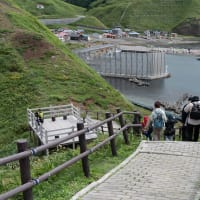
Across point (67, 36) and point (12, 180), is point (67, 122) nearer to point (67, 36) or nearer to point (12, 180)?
point (12, 180)

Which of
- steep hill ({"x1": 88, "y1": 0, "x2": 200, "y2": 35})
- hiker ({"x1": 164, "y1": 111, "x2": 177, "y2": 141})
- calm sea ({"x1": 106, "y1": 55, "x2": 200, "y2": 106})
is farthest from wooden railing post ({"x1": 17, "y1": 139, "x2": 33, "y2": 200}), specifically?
steep hill ({"x1": 88, "y1": 0, "x2": 200, "y2": 35})

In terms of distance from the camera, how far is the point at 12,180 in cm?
823

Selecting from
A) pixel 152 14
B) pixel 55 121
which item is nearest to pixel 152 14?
pixel 152 14

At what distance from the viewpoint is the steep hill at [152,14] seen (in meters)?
172

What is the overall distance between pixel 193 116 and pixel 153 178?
5038mm

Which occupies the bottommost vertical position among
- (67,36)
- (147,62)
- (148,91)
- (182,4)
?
(148,91)

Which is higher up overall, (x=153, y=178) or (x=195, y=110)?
(x=195, y=110)

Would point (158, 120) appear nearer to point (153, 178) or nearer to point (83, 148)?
point (153, 178)

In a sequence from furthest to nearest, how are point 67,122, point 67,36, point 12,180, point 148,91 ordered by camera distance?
point 67,36
point 148,91
point 67,122
point 12,180

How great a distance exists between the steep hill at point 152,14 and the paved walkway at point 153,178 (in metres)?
162

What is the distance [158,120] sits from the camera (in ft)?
43.8

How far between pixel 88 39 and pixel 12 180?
385ft

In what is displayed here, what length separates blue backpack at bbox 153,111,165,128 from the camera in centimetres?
1323

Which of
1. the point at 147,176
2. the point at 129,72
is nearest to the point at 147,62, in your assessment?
the point at 129,72
